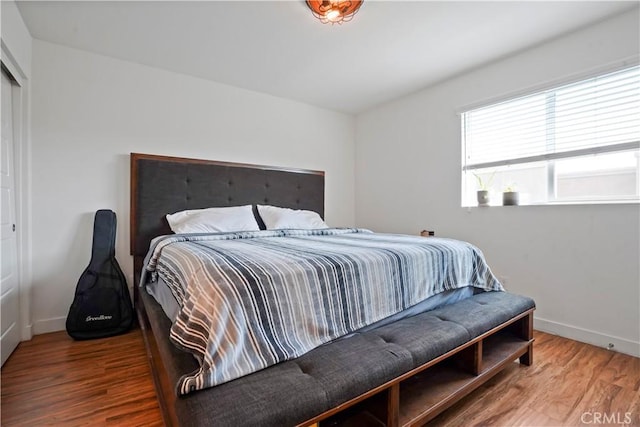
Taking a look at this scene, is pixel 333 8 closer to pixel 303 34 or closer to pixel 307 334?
pixel 303 34

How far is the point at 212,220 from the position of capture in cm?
273

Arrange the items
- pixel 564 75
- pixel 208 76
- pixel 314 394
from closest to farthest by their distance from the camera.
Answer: pixel 314 394, pixel 564 75, pixel 208 76

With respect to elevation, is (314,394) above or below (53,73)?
below

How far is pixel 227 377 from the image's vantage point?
99 centimetres

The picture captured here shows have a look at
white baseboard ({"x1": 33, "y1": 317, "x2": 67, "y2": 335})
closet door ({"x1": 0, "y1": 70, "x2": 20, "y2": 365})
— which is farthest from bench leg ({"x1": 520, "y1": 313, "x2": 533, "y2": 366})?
white baseboard ({"x1": 33, "y1": 317, "x2": 67, "y2": 335})

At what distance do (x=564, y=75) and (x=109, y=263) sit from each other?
388 cm

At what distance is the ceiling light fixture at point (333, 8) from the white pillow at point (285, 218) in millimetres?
1763

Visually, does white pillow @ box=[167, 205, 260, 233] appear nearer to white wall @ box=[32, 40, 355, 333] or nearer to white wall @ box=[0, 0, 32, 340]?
white wall @ box=[32, 40, 355, 333]

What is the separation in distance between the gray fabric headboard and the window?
75.8 inches

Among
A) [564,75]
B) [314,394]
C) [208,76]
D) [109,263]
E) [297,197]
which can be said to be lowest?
[314,394]

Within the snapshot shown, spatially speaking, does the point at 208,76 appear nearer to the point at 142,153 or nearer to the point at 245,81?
the point at 245,81

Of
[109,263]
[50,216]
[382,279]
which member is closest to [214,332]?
[382,279]

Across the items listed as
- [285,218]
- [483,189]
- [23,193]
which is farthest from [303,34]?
[23,193]

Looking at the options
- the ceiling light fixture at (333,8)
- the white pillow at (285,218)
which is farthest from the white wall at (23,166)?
the ceiling light fixture at (333,8)
